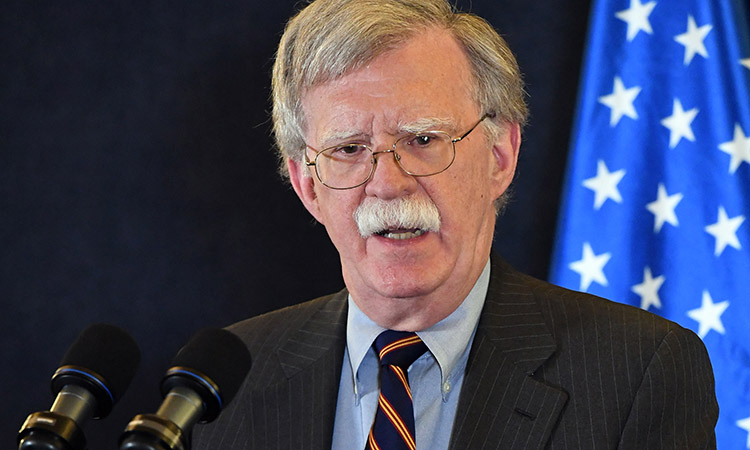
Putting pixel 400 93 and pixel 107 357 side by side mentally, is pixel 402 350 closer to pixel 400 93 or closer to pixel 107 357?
pixel 400 93

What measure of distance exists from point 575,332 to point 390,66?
775 mm

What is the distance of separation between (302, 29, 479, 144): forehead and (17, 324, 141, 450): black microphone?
842 millimetres

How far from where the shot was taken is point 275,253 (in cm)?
334

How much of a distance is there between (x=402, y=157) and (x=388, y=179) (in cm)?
7

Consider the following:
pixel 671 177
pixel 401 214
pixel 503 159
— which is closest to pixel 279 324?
pixel 401 214

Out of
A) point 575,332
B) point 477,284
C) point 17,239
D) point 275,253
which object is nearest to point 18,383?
point 17,239

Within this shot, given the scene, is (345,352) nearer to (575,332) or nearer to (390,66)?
(575,332)

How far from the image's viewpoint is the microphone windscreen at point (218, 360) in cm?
140

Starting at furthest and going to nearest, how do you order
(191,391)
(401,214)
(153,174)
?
(153,174), (401,214), (191,391)

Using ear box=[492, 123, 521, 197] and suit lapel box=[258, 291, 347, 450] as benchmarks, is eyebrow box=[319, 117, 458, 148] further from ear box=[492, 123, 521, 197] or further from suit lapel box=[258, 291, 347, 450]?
suit lapel box=[258, 291, 347, 450]

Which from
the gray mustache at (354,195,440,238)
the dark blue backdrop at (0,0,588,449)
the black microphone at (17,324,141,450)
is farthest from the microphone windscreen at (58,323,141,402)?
the dark blue backdrop at (0,0,588,449)

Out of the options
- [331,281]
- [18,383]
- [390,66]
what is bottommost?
[18,383]

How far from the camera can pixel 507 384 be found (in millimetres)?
2117

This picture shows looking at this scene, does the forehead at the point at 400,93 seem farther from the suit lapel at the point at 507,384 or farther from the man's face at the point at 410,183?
the suit lapel at the point at 507,384
